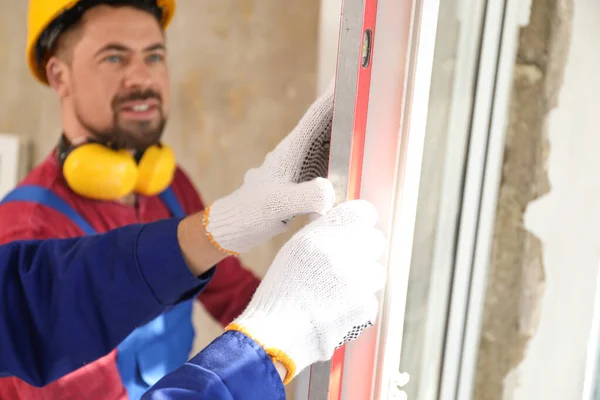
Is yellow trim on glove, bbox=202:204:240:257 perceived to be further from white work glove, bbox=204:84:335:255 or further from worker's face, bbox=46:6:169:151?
worker's face, bbox=46:6:169:151

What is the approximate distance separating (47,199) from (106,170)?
11cm

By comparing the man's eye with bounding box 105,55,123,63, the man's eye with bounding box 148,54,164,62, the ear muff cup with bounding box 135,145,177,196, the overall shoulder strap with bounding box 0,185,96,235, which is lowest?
the overall shoulder strap with bounding box 0,185,96,235

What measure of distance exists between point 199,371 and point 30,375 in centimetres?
44

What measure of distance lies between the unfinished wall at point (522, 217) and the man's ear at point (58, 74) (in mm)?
783

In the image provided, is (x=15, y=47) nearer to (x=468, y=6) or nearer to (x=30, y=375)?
(x=30, y=375)

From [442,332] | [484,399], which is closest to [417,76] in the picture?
[442,332]

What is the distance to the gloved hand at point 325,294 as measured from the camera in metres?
0.63

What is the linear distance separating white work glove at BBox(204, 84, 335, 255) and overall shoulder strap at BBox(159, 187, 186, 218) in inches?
17.6

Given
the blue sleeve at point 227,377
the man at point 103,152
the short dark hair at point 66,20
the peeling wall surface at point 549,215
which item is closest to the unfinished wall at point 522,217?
the peeling wall surface at point 549,215

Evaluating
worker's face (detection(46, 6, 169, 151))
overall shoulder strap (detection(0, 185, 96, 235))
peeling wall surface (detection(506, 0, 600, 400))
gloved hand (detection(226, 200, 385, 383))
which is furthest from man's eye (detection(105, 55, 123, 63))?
peeling wall surface (detection(506, 0, 600, 400))

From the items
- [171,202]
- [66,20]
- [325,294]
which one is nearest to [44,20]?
[66,20]

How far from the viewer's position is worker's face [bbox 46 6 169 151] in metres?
1.07

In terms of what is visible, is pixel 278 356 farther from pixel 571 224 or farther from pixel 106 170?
pixel 106 170

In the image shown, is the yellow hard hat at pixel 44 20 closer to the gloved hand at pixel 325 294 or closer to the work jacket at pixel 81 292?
the work jacket at pixel 81 292
